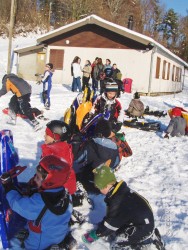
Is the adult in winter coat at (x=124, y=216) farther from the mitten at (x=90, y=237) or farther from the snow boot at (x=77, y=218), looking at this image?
the snow boot at (x=77, y=218)

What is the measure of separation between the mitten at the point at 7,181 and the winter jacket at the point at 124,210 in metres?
0.98

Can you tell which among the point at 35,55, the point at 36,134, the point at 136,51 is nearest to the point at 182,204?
the point at 36,134

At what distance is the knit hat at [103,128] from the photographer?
5753mm

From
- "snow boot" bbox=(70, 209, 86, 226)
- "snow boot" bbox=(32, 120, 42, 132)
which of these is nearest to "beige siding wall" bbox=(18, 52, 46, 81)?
"snow boot" bbox=(32, 120, 42, 132)

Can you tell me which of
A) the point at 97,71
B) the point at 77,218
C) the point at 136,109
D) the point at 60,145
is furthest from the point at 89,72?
the point at 77,218

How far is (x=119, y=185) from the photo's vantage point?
3.57 meters

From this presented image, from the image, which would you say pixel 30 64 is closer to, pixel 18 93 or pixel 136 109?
pixel 136 109

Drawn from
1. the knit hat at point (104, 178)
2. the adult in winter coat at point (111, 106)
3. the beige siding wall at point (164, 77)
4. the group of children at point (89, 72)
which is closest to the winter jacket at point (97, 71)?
the group of children at point (89, 72)

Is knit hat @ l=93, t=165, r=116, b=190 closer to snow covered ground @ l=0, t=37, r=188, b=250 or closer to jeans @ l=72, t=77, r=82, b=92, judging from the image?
snow covered ground @ l=0, t=37, r=188, b=250

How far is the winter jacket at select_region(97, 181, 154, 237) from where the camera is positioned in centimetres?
352

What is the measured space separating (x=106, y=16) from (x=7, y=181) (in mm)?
48685

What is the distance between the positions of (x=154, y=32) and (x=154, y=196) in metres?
58.7

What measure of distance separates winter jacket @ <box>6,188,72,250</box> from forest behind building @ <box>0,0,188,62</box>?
23.4 m

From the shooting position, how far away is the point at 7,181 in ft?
11.0
